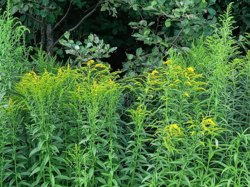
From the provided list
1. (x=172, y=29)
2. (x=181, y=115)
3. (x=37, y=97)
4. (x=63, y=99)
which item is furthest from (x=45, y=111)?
(x=172, y=29)

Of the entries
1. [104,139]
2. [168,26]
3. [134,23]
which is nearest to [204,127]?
[104,139]

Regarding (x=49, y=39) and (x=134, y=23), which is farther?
(x=49, y=39)

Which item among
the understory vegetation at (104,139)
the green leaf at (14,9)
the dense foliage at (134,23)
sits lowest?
the understory vegetation at (104,139)

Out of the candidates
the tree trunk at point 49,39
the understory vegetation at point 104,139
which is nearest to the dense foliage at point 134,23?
the tree trunk at point 49,39

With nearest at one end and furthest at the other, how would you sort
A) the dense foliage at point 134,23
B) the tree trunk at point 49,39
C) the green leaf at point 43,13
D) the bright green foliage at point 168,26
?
the bright green foliage at point 168,26
the dense foliage at point 134,23
the green leaf at point 43,13
the tree trunk at point 49,39

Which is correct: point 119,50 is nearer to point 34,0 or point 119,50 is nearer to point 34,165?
point 34,0

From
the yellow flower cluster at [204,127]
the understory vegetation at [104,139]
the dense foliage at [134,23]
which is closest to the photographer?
the yellow flower cluster at [204,127]

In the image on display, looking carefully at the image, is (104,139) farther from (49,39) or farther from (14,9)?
(49,39)

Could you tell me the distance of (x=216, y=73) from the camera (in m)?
2.29

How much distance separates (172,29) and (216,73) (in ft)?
6.11

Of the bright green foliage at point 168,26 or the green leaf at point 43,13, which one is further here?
the green leaf at point 43,13

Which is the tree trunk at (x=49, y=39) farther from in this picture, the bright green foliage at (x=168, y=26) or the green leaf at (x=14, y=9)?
the bright green foliage at (x=168, y=26)

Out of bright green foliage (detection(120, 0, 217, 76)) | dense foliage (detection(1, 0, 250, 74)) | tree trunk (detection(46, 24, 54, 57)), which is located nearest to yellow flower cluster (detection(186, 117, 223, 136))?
dense foliage (detection(1, 0, 250, 74))

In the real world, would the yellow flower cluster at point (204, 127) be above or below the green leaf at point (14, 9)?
below
